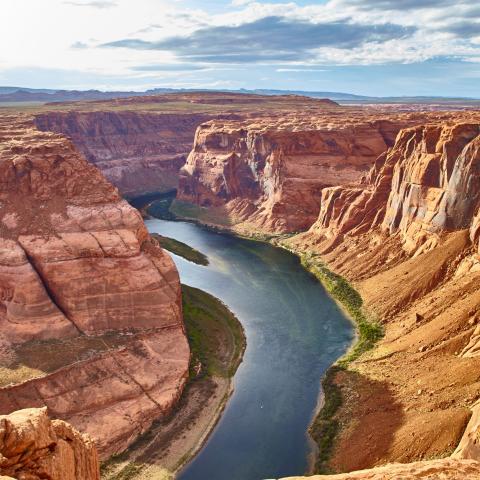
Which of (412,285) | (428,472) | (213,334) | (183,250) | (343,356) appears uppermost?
(428,472)

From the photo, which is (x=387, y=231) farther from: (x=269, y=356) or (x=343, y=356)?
(x=269, y=356)

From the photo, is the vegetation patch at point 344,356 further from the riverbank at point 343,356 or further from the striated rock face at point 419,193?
the striated rock face at point 419,193

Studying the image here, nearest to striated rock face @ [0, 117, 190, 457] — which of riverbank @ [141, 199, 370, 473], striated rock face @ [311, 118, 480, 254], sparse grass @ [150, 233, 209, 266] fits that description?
riverbank @ [141, 199, 370, 473]

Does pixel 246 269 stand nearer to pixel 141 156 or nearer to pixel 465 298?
pixel 465 298

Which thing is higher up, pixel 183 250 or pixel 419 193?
pixel 419 193

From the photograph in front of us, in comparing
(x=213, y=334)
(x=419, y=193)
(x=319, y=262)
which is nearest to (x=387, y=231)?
(x=419, y=193)

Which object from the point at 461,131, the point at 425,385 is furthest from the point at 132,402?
the point at 461,131

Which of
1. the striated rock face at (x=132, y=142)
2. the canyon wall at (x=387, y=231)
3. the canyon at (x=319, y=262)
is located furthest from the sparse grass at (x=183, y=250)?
the striated rock face at (x=132, y=142)
